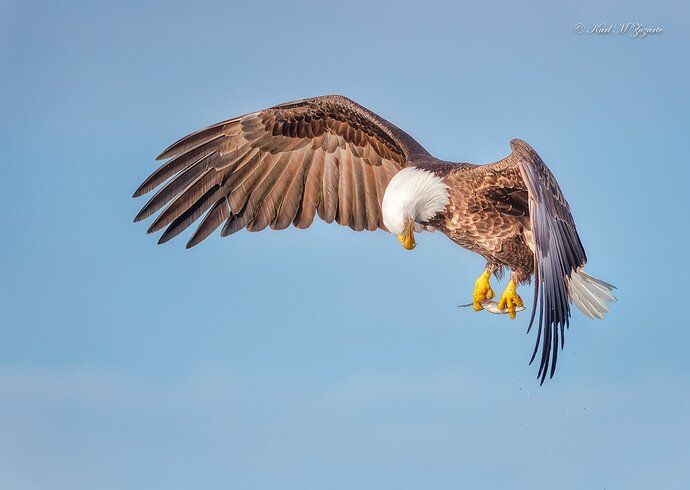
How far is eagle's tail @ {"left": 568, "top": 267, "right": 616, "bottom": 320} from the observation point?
10.4m

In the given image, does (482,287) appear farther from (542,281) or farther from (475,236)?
(542,281)

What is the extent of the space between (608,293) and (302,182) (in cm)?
282

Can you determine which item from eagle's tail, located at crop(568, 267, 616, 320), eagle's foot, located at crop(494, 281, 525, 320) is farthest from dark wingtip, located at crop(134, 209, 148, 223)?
eagle's tail, located at crop(568, 267, 616, 320)

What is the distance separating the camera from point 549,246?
8586mm

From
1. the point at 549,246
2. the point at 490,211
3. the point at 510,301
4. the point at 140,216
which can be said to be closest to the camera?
the point at 549,246

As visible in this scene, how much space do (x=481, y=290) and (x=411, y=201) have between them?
119 centimetres

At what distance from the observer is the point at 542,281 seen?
839 centimetres

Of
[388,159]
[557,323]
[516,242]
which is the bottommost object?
[557,323]

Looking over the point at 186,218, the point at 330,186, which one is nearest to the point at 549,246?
the point at 330,186

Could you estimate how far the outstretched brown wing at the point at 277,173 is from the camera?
1054cm

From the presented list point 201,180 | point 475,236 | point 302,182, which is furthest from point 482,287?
point 201,180

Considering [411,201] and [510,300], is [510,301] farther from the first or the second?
[411,201]

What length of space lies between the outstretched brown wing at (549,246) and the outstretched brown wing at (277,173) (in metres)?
1.91

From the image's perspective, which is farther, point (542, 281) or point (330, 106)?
point (330, 106)
